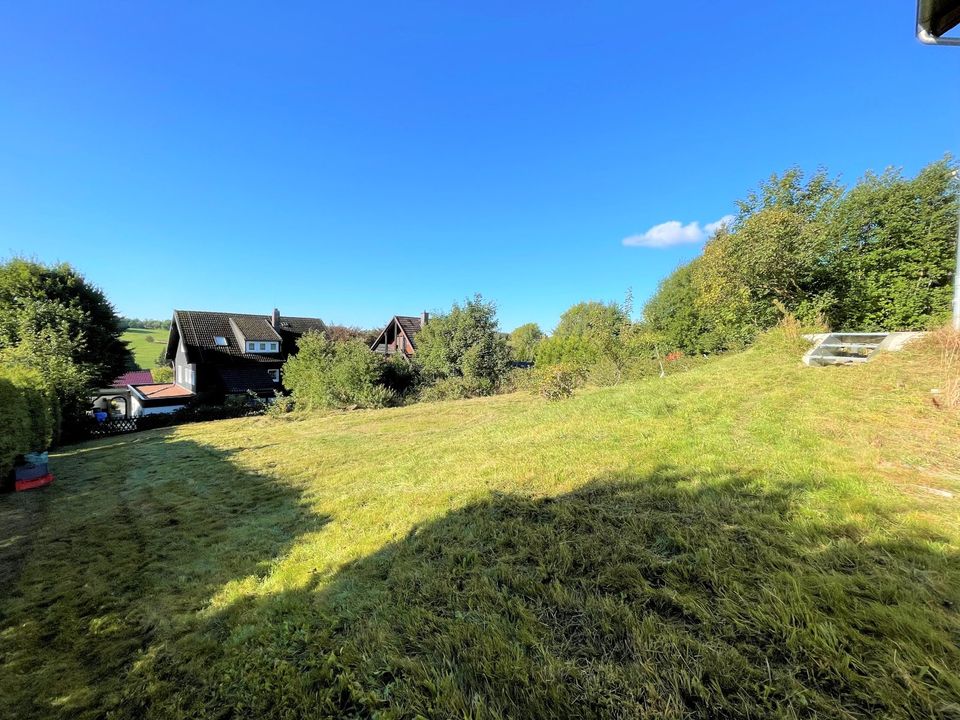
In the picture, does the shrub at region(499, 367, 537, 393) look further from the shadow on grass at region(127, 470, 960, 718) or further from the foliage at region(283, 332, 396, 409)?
the shadow on grass at region(127, 470, 960, 718)

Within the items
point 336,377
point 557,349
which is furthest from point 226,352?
point 557,349

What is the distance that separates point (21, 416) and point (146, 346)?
6073 centimetres

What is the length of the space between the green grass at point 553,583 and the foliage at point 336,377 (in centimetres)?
1206

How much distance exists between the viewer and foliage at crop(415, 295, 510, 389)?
20.6m

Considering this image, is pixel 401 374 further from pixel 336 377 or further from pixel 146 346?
pixel 146 346

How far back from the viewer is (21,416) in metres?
7.48

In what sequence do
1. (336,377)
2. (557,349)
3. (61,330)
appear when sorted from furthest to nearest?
1. (557,349)
2. (336,377)
3. (61,330)

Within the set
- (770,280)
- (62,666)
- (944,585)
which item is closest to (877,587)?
(944,585)

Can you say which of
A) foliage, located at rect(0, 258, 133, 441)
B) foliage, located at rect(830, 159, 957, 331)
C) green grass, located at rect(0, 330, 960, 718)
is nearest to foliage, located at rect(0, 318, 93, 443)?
foliage, located at rect(0, 258, 133, 441)

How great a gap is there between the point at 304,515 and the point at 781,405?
6.97 meters

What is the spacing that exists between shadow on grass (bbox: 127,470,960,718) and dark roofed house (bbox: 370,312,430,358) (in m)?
26.1

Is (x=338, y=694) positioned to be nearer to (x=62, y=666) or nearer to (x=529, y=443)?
(x=62, y=666)

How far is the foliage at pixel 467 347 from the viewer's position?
67.5 feet

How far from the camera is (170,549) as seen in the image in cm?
394
